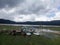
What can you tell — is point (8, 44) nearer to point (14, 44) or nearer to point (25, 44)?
point (14, 44)

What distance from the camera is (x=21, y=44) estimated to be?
68.6 feet

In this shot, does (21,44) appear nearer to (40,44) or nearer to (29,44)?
(29,44)

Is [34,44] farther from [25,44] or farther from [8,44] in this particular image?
[8,44]

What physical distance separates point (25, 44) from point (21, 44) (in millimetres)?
501

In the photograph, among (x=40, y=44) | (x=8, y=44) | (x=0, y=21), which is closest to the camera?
(x=8, y=44)

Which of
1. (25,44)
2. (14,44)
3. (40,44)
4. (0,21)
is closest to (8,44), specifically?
(14,44)

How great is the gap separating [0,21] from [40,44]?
129m

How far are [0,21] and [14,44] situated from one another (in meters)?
130

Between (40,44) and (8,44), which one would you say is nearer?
(8,44)

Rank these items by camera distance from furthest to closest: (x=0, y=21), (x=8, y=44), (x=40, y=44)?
1. (x=0, y=21)
2. (x=40, y=44)
3. (x=8, y=44)

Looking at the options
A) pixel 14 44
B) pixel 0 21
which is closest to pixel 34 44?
pixel 14 44

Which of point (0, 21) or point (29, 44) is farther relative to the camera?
point (0, 21)

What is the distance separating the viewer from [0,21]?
148 m

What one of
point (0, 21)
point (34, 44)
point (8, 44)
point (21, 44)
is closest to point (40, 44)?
point (34, 44)
